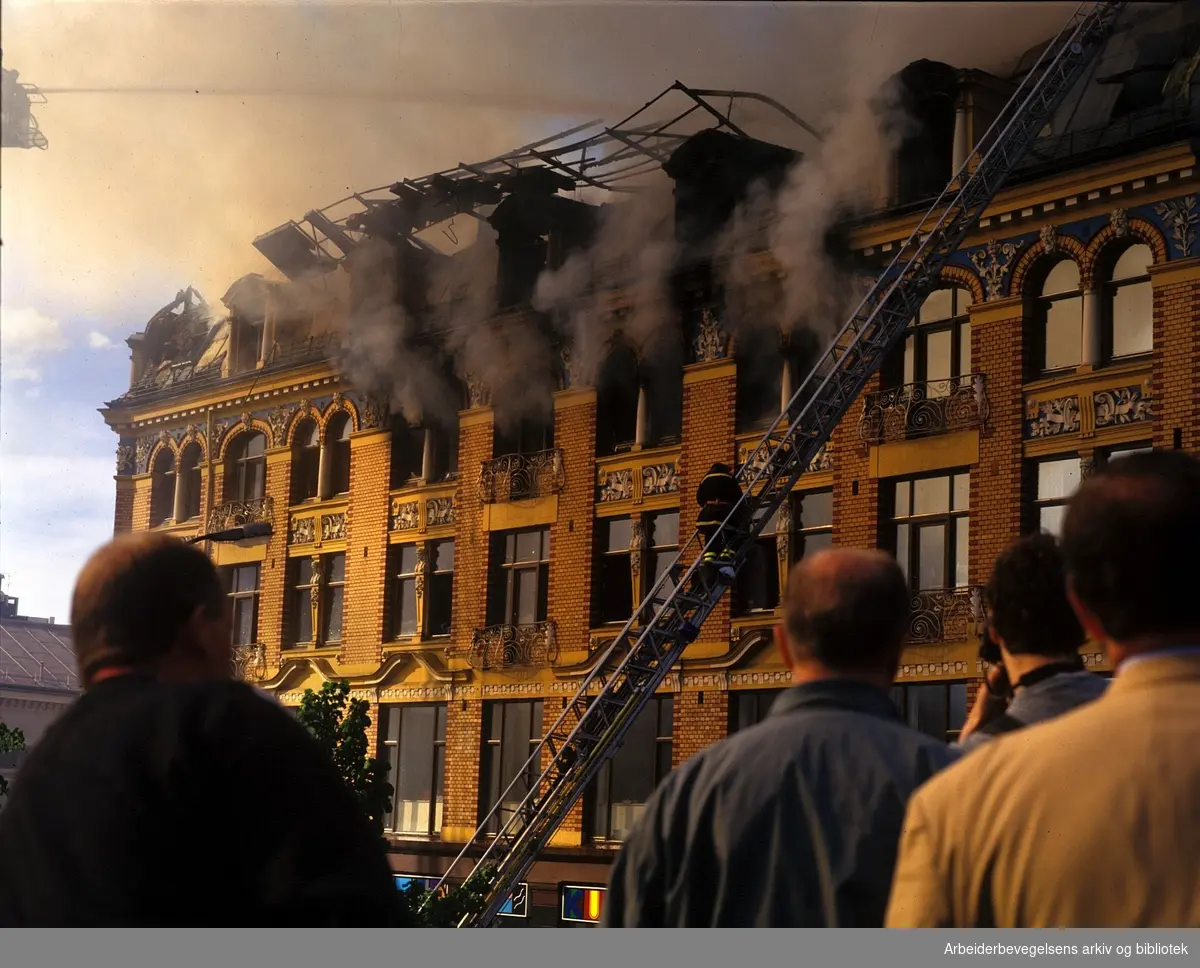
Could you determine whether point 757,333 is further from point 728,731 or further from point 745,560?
point 728,731

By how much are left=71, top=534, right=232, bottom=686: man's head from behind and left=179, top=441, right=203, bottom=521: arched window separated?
9.74 m

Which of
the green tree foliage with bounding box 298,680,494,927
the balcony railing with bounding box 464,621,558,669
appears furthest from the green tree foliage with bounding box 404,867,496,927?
the balcony railing with bounding box 464,621,558,669

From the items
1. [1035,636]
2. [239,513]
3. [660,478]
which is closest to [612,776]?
[660,478]

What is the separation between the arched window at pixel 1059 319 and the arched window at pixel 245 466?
596cm

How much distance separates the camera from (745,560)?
44.9ft

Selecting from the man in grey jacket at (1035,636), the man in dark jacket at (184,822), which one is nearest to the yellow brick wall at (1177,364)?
the man in grey jacket at (1035,636)

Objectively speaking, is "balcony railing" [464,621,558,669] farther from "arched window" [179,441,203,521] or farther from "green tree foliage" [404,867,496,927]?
"arched window" [179,441,203,521]

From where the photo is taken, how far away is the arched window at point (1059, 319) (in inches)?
493

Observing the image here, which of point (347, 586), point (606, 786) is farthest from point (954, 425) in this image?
point (347, 586)

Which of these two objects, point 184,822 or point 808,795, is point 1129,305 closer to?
point 808,795

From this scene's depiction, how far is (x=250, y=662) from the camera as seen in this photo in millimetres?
12445

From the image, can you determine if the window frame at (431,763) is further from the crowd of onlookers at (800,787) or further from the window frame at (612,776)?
the crowd of onlookers at (800,787)

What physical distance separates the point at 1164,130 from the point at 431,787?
285 inches
